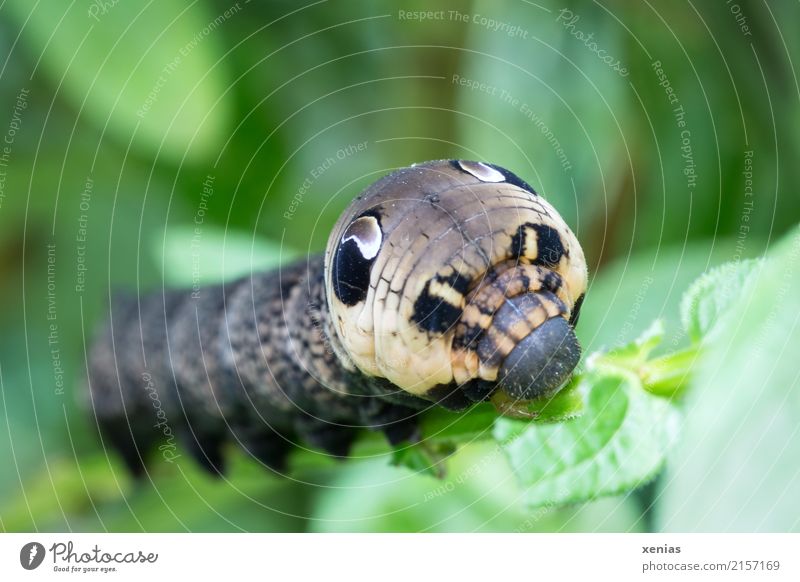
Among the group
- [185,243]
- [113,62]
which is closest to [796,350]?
[185,243]

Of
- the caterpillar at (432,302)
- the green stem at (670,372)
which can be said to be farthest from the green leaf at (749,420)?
the caterpillar at (432,302)

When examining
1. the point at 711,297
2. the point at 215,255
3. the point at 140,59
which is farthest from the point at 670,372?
the point at 140,59

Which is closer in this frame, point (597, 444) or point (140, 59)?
point (597, 444)

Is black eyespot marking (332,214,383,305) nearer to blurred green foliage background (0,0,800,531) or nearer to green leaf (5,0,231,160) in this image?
blurred green foliage background (0,0,800,531)

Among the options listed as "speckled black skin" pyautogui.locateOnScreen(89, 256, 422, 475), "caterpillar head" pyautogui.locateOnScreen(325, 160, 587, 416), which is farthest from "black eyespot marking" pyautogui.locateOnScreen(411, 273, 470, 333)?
"speckled black skin" pyautogui.locateOnScreen(89, 256, 422, 475)

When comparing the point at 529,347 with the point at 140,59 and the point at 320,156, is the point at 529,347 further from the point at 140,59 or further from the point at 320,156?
the point at 320,156
